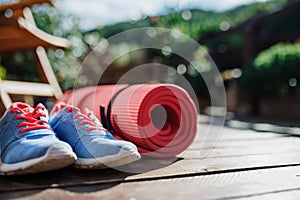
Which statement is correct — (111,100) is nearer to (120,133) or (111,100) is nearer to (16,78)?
(120,133)

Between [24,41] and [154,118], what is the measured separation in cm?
116

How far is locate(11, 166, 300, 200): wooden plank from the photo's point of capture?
0.70 m

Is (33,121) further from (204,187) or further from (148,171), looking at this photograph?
(204,187)

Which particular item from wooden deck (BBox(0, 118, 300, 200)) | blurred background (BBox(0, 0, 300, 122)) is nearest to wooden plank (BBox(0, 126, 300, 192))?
wooden deck (BBox(0, 118, 300, 200))

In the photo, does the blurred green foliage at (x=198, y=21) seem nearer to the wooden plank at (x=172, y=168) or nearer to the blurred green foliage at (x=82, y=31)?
the blurred green foliage at (x=82, y=31)

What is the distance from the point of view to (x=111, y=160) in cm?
84

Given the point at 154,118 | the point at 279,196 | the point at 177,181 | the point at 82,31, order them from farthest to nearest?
the point at 82,31 < the point at 154,118 < the point at 177,181 < the point at 279,196

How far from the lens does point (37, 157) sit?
30.5 inches

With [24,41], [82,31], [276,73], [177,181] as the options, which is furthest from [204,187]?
[82,31]

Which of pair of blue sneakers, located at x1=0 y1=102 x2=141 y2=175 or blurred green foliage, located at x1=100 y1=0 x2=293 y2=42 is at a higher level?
blurred green foliage, located at x1=100 y1=0 x2=293 y2=42

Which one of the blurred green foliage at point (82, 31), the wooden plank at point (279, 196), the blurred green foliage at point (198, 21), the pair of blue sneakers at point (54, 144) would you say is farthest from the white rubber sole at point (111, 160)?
the blurred green foliage at point (198, 21)

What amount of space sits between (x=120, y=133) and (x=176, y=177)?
41 centimetres

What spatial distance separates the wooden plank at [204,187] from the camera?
0.70 m

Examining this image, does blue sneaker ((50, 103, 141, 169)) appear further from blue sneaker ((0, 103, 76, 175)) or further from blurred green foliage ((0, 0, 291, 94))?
blurred green foliage ((0, 0, 291, 94))
